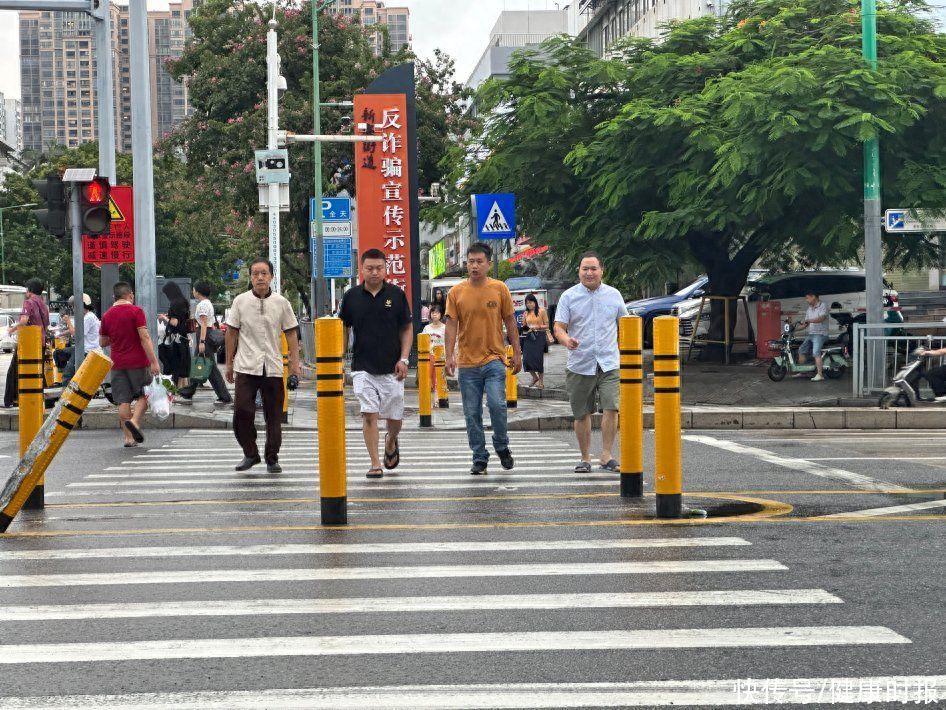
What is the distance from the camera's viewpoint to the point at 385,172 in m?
28.0

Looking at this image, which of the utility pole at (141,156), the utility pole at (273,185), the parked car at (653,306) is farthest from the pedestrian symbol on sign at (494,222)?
the parked car at (653,306)

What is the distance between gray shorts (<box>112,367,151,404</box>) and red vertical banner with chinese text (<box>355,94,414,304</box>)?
14.0 m

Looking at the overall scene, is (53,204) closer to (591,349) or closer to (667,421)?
(591,349)

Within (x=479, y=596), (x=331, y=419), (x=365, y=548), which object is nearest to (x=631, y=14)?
(x=331, y=419)

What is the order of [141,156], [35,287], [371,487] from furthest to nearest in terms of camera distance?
[35,287]
[141,156]
[371,487]

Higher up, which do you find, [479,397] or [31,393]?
[31,393]

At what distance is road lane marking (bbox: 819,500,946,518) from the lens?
8.08 metres

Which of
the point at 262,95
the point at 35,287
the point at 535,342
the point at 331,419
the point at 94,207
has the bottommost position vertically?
the point at 535,342

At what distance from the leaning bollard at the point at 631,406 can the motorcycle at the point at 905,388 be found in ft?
35.3

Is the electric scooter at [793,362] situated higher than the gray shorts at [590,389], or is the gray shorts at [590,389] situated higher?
the gray shorts at [590,389]

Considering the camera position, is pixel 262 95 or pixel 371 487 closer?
pixel 371 487

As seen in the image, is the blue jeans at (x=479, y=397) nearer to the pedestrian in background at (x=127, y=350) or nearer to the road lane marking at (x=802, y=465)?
the road lane marking at (x=802, y=465)

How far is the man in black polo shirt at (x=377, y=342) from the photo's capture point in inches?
426

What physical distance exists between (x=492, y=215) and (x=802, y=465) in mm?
9508
